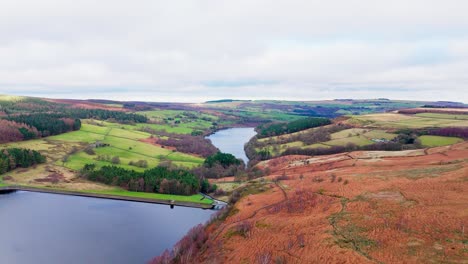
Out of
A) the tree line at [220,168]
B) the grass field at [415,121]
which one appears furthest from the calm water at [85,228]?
the grass field at [415,121]

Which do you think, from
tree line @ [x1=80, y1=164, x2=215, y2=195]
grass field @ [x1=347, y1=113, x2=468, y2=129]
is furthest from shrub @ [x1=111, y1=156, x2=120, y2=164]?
grass field @ [x1=347, y1=113, x2=468, y2=129]

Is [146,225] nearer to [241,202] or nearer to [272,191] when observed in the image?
[241,202]

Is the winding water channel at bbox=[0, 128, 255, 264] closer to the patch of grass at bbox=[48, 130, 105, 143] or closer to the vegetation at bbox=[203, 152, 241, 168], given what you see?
the vegetation at bbox=[203, 152, 241, 168]

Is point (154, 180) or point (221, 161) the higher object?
point (221, 161)

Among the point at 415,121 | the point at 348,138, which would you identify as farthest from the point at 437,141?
the point at 415,121

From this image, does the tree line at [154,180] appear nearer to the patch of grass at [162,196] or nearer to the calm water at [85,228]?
the patch of grass at [162,196]

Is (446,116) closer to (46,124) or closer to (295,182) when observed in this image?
(295,182)

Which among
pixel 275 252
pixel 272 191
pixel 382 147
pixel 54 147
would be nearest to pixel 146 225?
pixel 272 191

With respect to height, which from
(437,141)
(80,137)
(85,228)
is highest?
(437,141)
